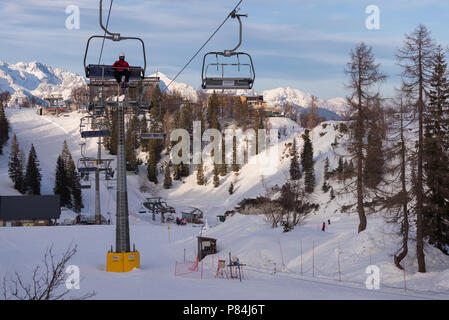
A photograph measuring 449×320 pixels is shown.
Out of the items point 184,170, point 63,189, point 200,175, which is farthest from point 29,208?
point 184,170

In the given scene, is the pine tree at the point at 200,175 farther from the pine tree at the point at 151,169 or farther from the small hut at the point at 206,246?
the small hut at the point at 206,246

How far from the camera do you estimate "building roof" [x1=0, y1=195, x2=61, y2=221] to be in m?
56.6

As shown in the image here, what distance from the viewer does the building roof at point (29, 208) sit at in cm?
5659

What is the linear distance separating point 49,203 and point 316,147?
169 feet

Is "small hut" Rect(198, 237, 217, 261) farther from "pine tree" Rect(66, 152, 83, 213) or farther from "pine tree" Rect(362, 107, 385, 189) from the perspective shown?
"pine tree" Rect(66, 152, 83, 213)

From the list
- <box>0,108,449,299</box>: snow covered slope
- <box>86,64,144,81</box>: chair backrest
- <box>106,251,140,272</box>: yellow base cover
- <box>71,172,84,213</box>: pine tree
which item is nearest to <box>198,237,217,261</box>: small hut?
<box>0,108,449,299</box>: snow covered slope

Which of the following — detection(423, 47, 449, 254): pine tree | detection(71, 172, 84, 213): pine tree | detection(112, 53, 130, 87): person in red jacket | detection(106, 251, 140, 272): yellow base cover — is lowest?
detection(71, 172, 84, 213): pine tree

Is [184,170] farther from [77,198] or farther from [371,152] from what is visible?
[371,152]

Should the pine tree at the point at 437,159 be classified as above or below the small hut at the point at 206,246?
above

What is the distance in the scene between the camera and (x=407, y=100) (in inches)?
842

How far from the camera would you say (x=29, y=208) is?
5769 cm

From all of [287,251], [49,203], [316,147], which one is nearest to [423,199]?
[287,251]

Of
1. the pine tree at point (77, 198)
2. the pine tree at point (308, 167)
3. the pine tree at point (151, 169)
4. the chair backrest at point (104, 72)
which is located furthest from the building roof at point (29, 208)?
the chair backrest at point (104, 72)

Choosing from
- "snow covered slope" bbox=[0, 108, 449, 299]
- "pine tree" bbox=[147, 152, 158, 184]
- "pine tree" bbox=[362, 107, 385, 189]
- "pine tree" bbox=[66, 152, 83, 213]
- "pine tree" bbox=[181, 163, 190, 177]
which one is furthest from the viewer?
"pine tree" bbox=[181, 163, 190, 177]
